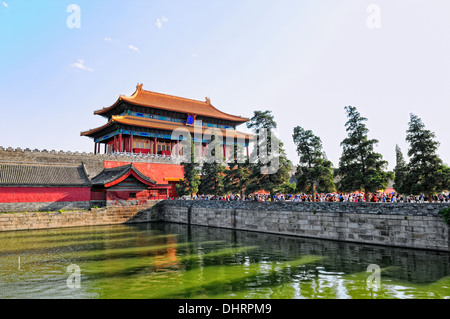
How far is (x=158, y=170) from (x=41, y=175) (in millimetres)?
12365

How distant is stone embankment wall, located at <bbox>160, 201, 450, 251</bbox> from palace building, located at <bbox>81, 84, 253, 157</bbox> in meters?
16.0

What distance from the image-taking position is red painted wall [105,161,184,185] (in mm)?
34688

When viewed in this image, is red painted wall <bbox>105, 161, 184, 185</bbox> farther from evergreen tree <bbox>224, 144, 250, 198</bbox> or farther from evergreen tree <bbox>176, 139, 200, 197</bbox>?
evergreen tree <bbox>224, 144, 250, 198</bbox>

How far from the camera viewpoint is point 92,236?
20.2 meters

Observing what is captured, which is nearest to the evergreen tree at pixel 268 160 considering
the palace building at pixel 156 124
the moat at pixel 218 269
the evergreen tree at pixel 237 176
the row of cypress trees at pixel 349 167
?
the row of cypress trees at pixel 349 167

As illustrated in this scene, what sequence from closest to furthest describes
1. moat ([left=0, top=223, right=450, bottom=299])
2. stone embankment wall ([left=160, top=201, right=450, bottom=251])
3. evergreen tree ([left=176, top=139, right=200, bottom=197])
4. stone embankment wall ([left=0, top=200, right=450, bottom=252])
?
moat ([left=0, top=223, right=450, bottom=299]), stone embankment wall ([left=160, top=201, right=450, bottom=251]), stone embankment wall ([left=0, top=200, right=450, bottom=252]), evergreen tree ([left=176, top=139, right=200, bottom=197])

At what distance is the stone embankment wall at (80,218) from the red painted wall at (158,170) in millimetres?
5588

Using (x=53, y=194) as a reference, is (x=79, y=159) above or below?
above

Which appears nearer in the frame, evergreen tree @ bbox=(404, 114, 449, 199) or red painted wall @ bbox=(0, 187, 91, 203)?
evergreen tree @ bbox=(404, 114, 449, 199)

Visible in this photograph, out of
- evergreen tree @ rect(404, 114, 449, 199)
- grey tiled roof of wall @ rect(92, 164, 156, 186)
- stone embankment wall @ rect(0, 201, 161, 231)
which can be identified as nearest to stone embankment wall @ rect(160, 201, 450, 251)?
evergreen tree @ rect(404, 114, 449, 199)

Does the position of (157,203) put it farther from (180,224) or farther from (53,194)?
(53,194)

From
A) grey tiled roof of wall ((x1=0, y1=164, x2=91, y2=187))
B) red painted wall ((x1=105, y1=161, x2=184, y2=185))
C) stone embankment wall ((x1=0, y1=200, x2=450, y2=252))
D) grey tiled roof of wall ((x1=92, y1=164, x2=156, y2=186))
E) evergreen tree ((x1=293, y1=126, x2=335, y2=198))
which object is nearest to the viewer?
stone embankment wall ((x1=0, y1=200, x2=450, y2=252))

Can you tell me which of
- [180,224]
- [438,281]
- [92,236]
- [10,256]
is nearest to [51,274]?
[10,256]

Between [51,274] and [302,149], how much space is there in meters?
17.1
